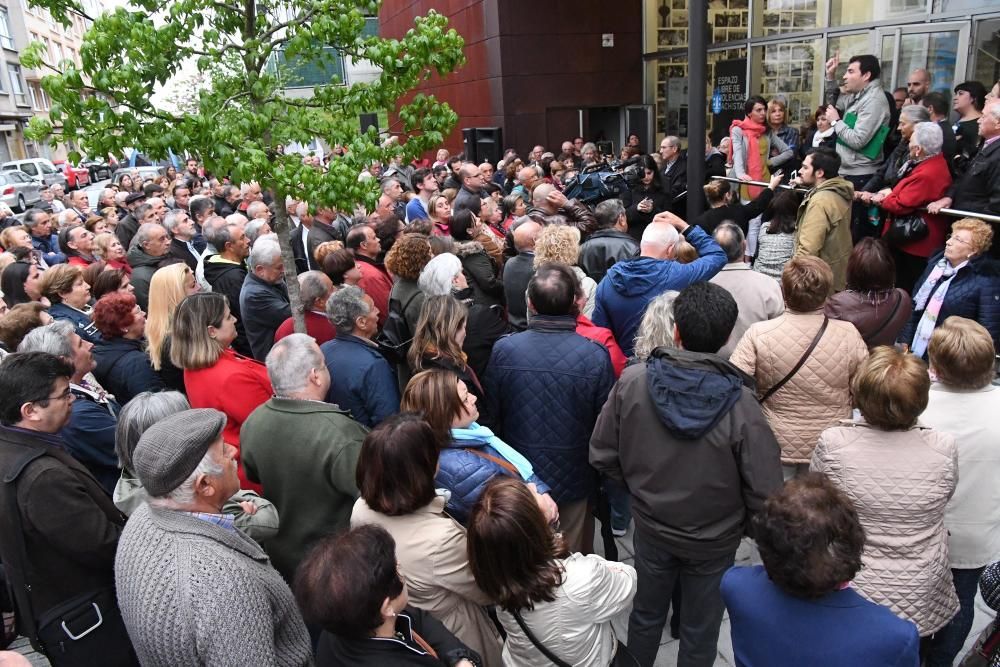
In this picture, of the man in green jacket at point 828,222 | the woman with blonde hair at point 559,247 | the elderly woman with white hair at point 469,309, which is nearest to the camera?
the elderly woman with white hair at point 469,309

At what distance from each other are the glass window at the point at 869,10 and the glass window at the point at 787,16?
222mm

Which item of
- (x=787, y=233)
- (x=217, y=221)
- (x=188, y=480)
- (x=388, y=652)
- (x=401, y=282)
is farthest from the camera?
(x=787, y=233)

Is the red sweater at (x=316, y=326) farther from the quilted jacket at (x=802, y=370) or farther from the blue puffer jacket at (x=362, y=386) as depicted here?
the quilted jacket at (x=802, y=370)

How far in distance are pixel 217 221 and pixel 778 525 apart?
528 centimetres

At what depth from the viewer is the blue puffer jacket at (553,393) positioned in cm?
348

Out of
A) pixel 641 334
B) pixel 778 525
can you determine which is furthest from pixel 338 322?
pixel 778 525

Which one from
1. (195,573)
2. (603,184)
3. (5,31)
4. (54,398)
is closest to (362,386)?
(54,398)

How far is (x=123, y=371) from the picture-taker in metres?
4.20

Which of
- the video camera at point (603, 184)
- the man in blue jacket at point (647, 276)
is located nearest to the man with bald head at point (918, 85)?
the video camera at point (603, 184)

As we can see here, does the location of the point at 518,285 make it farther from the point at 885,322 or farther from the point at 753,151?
the point at 753,151

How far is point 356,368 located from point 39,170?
35.9 m

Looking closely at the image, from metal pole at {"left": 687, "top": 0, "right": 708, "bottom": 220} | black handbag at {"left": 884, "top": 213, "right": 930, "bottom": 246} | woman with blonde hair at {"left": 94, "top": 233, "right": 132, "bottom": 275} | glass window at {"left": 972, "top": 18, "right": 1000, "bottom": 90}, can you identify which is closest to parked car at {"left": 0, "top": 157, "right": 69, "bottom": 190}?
woman with blonde hair at {"left": 94, "top": 233, "right": 132, "bottom": 275}

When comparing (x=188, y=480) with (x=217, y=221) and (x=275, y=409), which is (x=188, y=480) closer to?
(x=275, y=409)

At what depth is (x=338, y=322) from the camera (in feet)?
12.7
